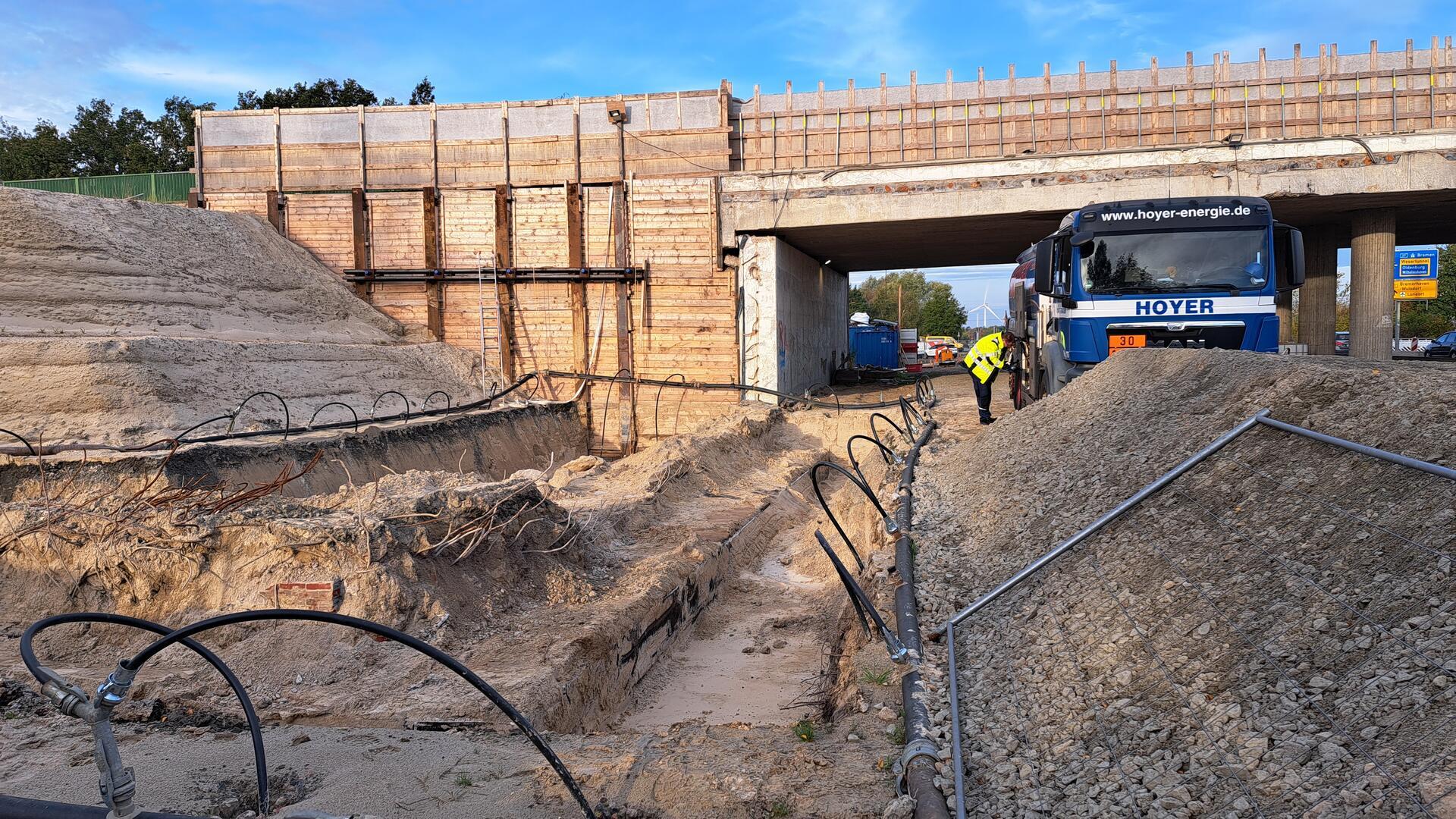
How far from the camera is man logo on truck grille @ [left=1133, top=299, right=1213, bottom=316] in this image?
11000 mm

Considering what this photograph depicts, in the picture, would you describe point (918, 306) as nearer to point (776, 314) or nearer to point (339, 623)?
point (776, 314)

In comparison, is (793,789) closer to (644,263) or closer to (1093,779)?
(1093,779)

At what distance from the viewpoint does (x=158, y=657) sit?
602 cm

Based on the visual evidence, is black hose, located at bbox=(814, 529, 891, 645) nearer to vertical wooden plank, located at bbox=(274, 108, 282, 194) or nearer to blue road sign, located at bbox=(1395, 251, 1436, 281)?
vertical wooden plank, located at bbox=(274, 108, 282, 194)

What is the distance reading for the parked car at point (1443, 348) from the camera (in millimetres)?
29703

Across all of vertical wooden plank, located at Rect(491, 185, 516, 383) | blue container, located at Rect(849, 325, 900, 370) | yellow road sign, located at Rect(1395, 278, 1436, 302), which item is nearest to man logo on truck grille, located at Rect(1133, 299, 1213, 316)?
vertical wooden plank, located at Rect(491, 185, 516, 383)

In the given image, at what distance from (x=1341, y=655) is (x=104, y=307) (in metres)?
17.3

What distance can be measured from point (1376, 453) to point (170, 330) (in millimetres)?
16483

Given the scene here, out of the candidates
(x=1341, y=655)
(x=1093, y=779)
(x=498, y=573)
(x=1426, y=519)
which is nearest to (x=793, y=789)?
(x=1093, y=779)

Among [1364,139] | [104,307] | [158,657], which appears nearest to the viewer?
[158,657]

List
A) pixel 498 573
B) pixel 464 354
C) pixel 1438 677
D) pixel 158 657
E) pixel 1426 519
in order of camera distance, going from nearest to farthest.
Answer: pixel 1438 677 < pixel 1426 519 < pixel 158 657 < pixel 498 573 < pixel 464 354

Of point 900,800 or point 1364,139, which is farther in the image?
point 1364,139

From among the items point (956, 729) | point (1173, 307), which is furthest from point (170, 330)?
point (956, 729)

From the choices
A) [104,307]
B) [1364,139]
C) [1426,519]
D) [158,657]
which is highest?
[1364,139]
